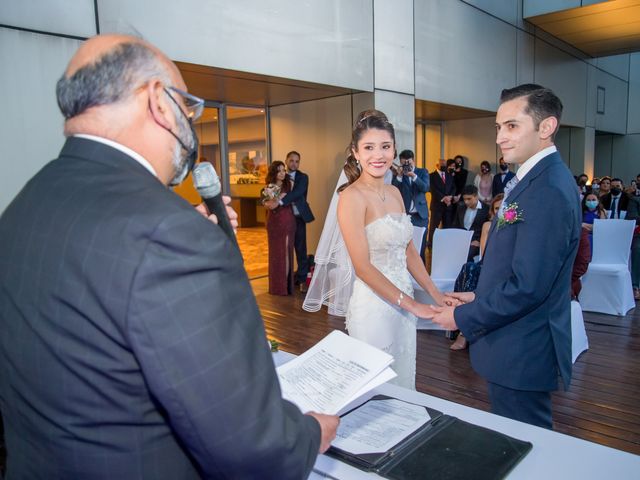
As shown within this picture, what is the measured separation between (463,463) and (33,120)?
369 cm

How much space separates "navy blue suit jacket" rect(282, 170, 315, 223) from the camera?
670 cm

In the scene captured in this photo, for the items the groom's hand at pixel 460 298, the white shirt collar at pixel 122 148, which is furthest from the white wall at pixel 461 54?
the white shirt collar at pixel 122 148

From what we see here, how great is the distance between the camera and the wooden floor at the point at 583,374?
313cm

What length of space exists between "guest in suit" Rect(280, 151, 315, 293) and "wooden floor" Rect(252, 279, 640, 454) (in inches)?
43.4

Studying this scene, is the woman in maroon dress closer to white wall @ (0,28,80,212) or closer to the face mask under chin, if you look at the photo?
white wall @ (0,28,80,212)

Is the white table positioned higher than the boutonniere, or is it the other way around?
the boutonniere

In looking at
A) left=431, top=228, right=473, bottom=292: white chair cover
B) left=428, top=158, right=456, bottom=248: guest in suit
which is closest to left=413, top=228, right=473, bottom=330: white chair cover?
left=431, top=228, right=473, bottom=292: white chair cover

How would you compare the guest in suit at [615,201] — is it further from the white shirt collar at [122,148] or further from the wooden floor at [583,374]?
the white shirt collar at [122,148]

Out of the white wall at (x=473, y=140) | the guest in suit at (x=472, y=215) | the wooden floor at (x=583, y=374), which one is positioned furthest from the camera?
the white wall at (x=473, y=140)

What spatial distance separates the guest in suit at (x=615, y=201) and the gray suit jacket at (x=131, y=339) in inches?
318

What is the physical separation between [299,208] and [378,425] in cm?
567

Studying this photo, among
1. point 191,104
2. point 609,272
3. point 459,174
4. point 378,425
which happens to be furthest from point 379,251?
point 459,174

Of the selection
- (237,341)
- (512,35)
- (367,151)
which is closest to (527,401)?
(367,151)

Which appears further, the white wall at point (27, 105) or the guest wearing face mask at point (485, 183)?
the guest wearing face mask at point (485, 183)
